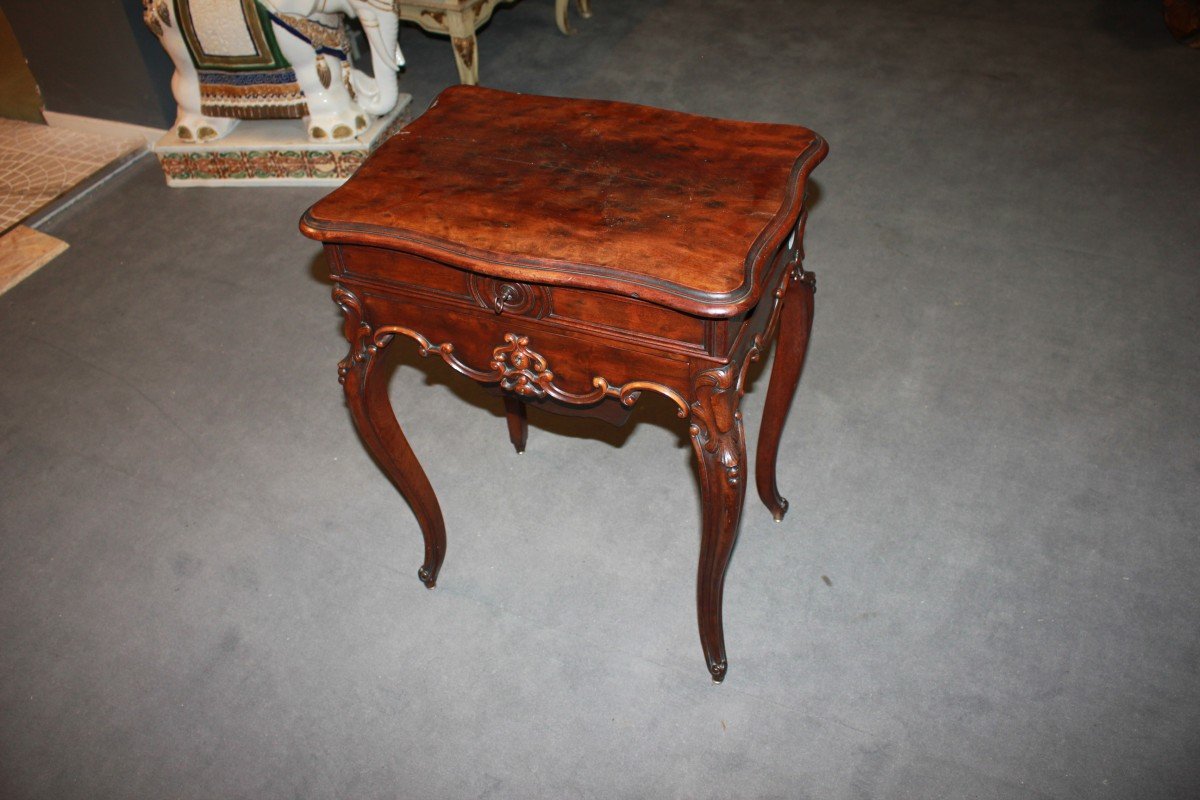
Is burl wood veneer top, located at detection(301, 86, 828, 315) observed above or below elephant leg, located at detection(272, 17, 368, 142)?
above

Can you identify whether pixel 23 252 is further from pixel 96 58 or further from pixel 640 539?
pixel 640 539

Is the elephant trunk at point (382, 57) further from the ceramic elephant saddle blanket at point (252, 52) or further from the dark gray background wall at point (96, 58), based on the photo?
the dark gray background wall at point (96, 58)

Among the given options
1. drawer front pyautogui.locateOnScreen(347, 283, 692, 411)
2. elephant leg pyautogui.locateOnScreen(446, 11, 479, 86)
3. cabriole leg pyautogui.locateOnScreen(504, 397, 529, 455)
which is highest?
drawer front pyautogui.locateOnScreen(347, 283, 692, 411)

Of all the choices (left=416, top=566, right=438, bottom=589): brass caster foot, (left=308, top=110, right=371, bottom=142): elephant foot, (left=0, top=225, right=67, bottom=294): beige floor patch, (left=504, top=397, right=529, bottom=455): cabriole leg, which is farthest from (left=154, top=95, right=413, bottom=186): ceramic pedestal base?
(left=416, top=566, right=438, bottom=589): brass caster foot

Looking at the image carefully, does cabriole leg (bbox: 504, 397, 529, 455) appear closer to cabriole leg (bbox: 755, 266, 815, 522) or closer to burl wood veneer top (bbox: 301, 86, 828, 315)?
cabriole leg (bbox: 755, 266, 815, 522)

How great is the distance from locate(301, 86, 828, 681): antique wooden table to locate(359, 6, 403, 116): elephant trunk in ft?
5.22

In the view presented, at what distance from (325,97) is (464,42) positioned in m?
0.60

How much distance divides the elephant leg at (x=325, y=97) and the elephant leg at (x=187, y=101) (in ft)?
1.14

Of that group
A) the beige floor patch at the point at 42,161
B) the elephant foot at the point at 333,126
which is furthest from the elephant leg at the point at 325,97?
the beige floor patch at the point at 42,161

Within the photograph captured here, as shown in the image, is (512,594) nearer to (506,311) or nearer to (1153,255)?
(506,311)

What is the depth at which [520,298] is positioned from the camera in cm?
147

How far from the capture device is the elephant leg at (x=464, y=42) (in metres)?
3.49

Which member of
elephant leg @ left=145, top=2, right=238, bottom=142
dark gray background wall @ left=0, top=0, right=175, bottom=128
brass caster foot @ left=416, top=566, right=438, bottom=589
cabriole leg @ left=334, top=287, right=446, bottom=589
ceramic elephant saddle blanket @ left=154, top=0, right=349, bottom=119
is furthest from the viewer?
dark gray background wall @ left=0, top=0, right=175, bottom=128

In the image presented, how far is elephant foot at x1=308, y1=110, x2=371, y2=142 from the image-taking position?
332cm
